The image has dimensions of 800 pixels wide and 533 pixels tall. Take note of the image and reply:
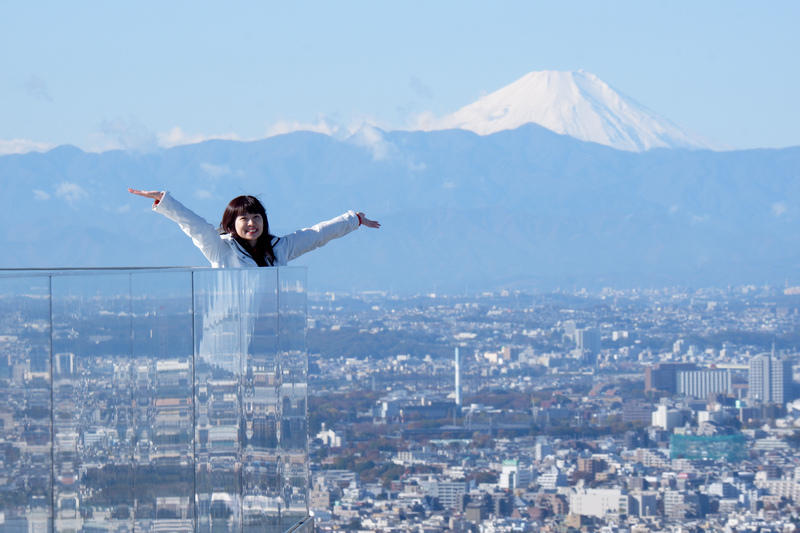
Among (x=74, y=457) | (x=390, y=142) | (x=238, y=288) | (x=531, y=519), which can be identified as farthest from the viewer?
(x=390, y=142)

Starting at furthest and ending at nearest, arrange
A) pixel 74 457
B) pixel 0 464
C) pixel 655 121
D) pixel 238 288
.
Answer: pixel 655 121 < pixel 238 288 < pixel 74 457 < pixel 0 464

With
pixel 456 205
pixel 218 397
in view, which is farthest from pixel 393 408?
pixel 456 205

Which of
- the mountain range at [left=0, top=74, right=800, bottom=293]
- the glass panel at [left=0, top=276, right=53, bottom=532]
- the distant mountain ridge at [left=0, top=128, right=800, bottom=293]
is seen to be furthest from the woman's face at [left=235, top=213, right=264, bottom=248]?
the mountain range at [left=0, top=74, right=800, bottom=293]

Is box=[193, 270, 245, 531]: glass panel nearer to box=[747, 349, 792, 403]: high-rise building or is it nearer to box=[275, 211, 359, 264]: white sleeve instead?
box=[275, 211, 359, 264]: white sleeve

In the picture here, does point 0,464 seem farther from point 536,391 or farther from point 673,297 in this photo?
point 673,297

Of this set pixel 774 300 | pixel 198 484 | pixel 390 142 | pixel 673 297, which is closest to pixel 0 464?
pixel 198 484

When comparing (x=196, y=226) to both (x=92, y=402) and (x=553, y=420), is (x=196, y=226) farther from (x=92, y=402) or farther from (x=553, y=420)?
(x=553, y=420)
